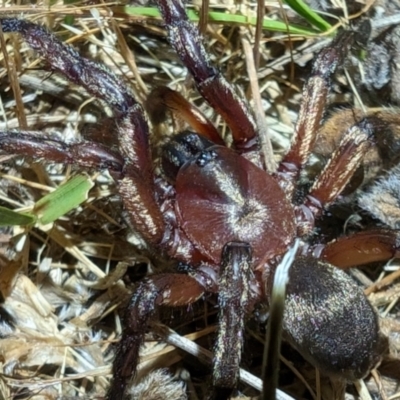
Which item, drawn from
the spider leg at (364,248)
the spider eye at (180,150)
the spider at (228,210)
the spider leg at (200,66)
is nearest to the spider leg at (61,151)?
the spider at (228,210)

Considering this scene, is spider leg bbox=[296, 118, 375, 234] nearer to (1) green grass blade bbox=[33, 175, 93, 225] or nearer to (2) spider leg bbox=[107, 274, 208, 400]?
(2) spider leg bbox=[107, 274, 208, 400]

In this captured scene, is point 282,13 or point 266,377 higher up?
point 282,13

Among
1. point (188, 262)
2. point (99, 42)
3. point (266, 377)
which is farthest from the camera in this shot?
point (99, 42)

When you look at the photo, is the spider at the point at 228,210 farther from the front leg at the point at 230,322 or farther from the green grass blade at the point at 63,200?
the green grass blade at the point at 63,200

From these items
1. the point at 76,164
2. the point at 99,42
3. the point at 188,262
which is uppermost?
the point at 99,42

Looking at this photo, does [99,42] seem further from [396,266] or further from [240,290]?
[396,266]

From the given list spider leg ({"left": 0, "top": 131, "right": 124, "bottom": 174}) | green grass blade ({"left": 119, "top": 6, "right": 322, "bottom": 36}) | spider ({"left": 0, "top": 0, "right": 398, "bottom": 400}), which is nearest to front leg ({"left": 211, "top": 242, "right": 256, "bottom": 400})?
spider ({"left": 0, "top": 0, "right": 398, "bottom": 400})

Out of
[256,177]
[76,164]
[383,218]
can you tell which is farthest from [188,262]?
[383,218]
